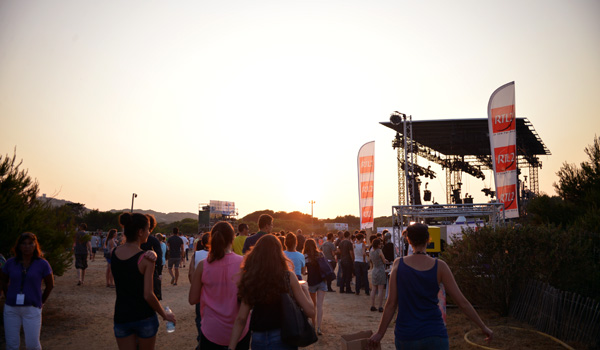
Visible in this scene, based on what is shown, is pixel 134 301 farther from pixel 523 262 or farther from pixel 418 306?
pixel 523 262

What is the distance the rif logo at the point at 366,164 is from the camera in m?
23.1

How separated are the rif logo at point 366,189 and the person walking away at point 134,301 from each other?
62.5 feet

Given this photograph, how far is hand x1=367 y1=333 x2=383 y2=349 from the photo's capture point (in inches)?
147

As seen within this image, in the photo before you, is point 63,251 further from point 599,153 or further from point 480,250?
point 599,153

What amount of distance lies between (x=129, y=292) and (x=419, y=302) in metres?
2.50

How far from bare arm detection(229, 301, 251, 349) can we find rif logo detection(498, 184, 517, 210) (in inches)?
565

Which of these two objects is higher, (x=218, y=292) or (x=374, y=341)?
(x=218, y=292)

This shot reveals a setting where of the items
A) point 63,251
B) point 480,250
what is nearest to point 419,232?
point 480,250

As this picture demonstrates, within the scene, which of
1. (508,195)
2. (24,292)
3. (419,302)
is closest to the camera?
(419,302)

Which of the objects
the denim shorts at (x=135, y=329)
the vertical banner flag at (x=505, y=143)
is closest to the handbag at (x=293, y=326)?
the denim shorts at (x=135, y=329)

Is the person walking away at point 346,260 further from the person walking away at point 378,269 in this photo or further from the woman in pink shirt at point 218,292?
the woman in pink shirt at point 218,292

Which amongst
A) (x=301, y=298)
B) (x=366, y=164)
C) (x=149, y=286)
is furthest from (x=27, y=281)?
(x=366, y=164)

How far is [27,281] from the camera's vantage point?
4.86 metres

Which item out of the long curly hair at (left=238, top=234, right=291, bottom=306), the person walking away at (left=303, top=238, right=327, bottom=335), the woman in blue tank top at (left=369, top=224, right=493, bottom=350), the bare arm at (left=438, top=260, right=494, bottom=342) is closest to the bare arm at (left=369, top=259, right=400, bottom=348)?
the woman in blue tank top at (left=369, top=224, right=493, bottom=350)
